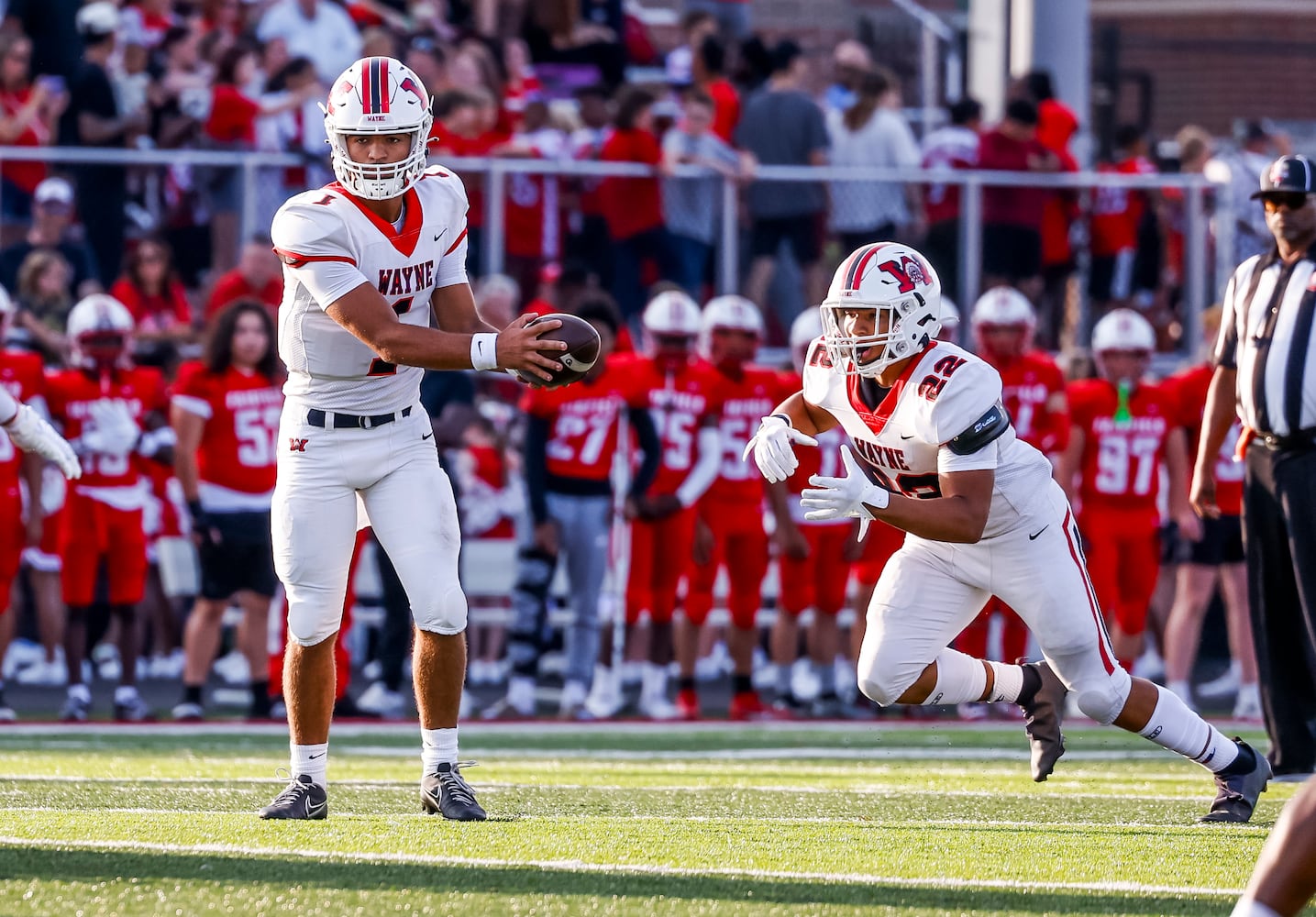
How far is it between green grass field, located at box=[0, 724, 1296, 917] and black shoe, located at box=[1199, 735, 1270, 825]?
0.31ft

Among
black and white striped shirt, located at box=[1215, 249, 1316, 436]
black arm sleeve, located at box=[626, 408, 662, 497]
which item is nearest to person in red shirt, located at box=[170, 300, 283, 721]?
black arm sleeve, located at box=[626, 408, 662, 497]

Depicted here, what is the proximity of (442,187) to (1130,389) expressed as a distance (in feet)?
18.2

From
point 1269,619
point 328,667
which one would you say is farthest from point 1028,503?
point 328,667

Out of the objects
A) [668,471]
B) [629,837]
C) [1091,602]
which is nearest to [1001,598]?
[1091,602]

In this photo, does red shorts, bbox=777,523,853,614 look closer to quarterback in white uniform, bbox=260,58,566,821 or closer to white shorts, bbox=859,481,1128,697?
white shorts, bbox=859,481,1128,697

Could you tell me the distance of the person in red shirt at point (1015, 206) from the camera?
1188cm

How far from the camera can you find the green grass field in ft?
14.3

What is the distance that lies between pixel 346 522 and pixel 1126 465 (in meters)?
5.65

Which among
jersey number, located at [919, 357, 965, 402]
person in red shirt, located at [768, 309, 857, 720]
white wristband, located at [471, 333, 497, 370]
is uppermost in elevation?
white wristband, located at [471, 333, 497, 370]

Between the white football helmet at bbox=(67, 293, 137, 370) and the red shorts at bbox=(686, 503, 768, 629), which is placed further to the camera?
the red shorts at bbox=(686, 503, 768, 629)

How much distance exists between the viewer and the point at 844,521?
10094 mm

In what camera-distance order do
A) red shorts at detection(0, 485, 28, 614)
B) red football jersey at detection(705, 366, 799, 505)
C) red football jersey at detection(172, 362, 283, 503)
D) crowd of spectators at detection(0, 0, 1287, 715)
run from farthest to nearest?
crowd of spectators at detection(0, 0, 1287, 715) < red football jersey at detection(705, 366, 799, 505) < red football jersey at detection(172, 362, 283, 503) < red shorts at detection(0, 485, 28, 614)

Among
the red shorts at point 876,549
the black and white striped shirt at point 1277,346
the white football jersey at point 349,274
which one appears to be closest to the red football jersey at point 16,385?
the red shorts at point 876,549

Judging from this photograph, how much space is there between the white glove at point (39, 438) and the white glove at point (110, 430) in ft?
11.2
